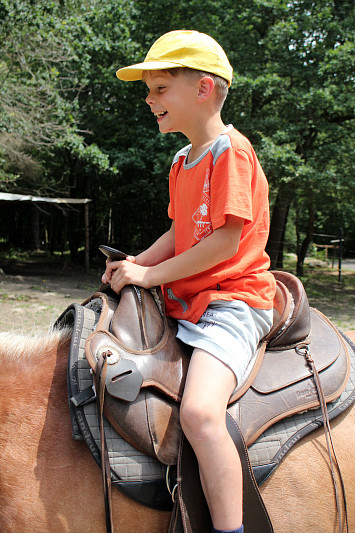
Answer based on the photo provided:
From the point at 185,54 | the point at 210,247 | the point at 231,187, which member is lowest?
the point at 210,247

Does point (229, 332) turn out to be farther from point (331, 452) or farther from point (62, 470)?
point (62, 470)

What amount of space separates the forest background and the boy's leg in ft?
29.9

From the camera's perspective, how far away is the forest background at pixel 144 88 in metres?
10.2

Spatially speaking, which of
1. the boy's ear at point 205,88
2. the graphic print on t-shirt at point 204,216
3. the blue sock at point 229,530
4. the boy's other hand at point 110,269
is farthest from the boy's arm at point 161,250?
the blue sock at point 229,530

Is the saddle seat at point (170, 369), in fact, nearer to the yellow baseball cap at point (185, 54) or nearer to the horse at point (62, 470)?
the horse at point (62, 470)

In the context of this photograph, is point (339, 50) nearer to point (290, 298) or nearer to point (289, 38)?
point (289, 38)

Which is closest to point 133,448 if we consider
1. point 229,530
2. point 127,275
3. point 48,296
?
point 229,530

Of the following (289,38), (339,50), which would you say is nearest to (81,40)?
(289,38)

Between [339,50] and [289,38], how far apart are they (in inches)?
57.3

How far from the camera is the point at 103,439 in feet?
4.52

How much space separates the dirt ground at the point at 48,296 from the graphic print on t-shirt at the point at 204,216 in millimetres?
4380

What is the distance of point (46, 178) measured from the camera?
1794cm

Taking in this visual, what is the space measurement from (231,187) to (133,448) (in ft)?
3.21

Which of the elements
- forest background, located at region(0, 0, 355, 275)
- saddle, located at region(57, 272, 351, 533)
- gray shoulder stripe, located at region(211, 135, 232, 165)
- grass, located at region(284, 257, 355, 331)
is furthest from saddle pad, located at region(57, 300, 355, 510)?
forest background, located at region(0, 0, 355, 275)
